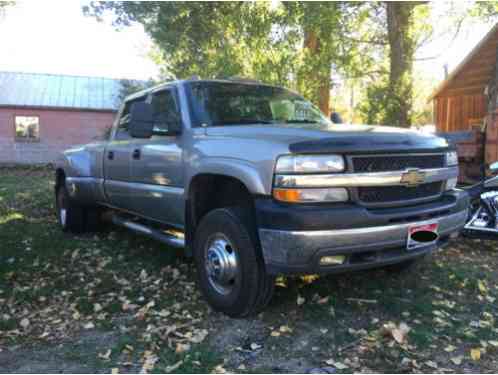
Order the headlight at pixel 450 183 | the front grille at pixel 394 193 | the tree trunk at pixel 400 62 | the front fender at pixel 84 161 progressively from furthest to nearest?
the tree trunk at pixel 400 62 < the front fender at pixel 84 161 < the headlight at pixel 450 183 < the front grille at pixel 394 193

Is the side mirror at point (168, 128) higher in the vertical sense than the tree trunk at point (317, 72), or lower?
lower

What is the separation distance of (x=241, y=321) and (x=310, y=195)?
1.22 metres

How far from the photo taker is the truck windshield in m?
4.27

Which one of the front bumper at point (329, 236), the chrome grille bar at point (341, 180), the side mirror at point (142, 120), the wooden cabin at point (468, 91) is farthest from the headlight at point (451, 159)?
the wooden cabin at point (468, 91)

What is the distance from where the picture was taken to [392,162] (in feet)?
10.7

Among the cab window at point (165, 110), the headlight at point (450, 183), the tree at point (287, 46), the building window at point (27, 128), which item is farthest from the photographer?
the building window at point (27, 128)

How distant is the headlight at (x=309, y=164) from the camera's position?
3.00 meters

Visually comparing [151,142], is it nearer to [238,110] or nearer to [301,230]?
[238,110]

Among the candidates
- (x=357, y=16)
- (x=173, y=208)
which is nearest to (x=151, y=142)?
(x=173, y=208)

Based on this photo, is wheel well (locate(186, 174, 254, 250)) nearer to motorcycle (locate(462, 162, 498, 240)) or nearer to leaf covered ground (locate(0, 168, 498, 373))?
leaf covered ground (locate(0, 168, 498, 373))

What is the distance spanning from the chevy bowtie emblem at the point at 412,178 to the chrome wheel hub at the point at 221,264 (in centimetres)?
133

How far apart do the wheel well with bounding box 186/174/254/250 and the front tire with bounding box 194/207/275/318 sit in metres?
0.22

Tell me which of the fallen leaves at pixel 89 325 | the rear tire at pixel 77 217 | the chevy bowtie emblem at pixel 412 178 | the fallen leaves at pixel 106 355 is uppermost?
the chevy bowtie emblem at pixel 412 178

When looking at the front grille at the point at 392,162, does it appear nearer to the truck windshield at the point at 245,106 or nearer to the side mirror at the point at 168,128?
the truck windshield at the point at 245,106
